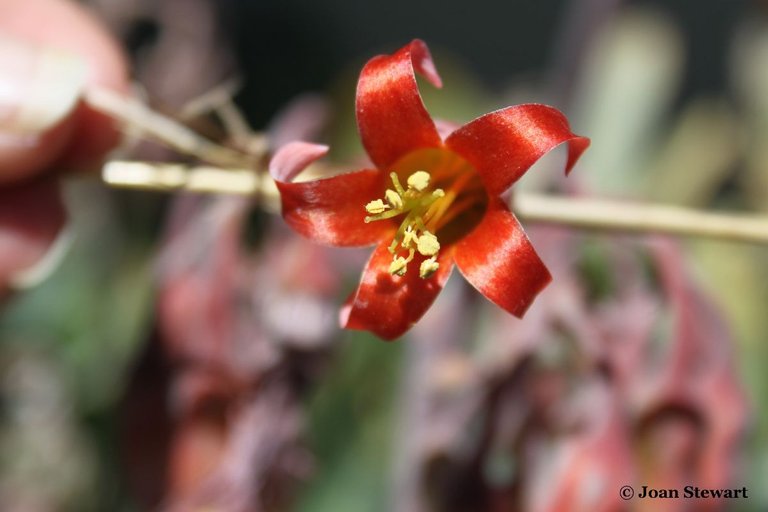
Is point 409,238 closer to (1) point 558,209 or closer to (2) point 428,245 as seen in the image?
(2) point 428,245

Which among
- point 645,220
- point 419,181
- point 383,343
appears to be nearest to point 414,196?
point 419,181

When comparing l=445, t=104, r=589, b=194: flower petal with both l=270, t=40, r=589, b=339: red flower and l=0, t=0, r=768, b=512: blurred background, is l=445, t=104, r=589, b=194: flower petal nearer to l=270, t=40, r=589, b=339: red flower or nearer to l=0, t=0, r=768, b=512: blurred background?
l=270, t=40, r=589, b=339: red flower

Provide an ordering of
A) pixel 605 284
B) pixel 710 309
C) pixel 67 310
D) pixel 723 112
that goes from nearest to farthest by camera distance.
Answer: pixel 710 309, pixel 605 284, pixel 67 310, pixel 723 112

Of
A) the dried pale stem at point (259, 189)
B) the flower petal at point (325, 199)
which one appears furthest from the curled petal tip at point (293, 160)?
the dried pale stem at point (259, 189)

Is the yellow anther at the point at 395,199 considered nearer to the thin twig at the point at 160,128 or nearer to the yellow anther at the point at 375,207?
the yellow anther at the point at 375,207

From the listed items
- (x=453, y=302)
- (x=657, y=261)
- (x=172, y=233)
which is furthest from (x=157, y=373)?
(x=657, y=261)

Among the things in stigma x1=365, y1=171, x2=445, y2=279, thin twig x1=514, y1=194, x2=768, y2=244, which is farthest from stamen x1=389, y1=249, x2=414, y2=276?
thin twig x1=514, y1=194, x2=768, y2=244

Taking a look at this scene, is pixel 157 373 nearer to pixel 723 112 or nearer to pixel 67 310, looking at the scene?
pixel 67 310
